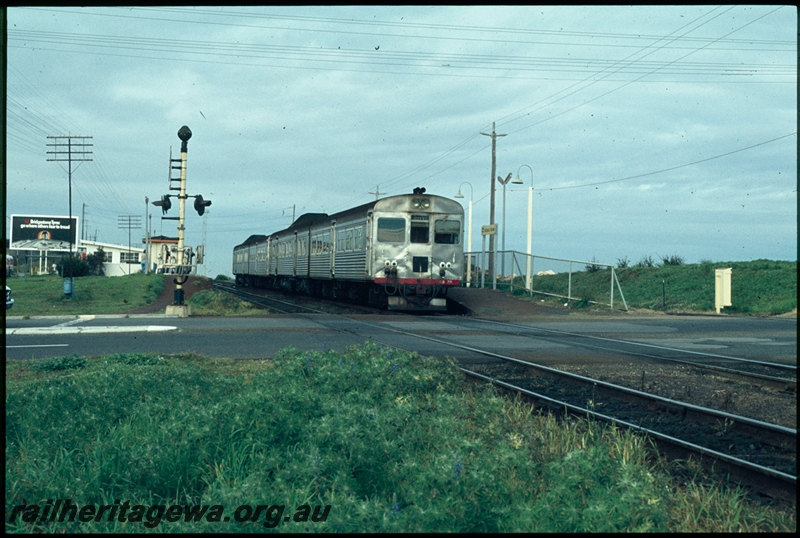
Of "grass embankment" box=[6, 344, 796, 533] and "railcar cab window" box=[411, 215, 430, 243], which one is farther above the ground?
"railcar cab window" box=[411, 215, 430, 243]

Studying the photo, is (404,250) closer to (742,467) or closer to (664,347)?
(664,347)

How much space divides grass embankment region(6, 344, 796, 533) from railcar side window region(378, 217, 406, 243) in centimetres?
1578

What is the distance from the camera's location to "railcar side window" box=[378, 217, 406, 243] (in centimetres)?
2219

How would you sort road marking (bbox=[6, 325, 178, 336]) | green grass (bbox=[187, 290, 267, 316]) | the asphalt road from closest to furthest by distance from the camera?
the asphalt road < road marking (bbox=[6, 325, 178, 336]) < green grass (bbox=[187, 290, 267, 316])

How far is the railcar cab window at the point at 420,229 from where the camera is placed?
74.1 ft

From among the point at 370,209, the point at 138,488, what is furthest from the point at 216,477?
the point at 370,209

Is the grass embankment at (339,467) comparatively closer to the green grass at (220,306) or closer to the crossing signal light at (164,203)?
the crossing signal light at (164,203)

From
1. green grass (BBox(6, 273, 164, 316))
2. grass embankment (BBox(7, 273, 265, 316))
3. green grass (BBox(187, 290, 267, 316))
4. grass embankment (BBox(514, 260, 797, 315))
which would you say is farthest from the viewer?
grass embankment (BBox(514, 260, 797, 315))

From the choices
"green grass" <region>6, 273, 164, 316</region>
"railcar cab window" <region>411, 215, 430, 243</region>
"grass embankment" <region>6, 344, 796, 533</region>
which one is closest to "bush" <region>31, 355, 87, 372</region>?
"grass embankment" <region>6, 344, 796, 533</region>

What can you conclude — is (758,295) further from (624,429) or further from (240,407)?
(240,407)

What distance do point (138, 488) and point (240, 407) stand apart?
48.4 inches

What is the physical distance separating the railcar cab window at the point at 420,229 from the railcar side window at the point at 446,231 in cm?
28

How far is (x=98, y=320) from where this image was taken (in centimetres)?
1880

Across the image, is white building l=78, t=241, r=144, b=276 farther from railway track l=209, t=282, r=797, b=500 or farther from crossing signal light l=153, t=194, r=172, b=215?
railway track l=209, t=282, r=797, b=500
